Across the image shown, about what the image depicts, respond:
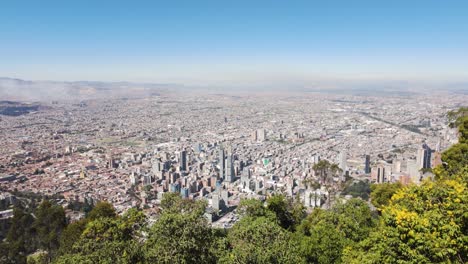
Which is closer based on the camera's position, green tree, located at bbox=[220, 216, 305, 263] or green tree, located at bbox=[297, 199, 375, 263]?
green tree, located at bbox=[220, 216, 305, 263]

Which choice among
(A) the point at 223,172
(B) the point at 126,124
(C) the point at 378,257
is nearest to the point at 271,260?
(C) the point at 378,257

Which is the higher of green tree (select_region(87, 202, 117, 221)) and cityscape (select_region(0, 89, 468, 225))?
green tree (select_region(87, 202, 117, 221))

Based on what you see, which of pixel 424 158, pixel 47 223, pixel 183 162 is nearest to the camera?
pixel 47 223

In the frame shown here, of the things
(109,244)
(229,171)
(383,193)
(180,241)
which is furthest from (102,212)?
(229,171)

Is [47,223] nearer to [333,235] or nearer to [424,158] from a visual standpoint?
[333,235]

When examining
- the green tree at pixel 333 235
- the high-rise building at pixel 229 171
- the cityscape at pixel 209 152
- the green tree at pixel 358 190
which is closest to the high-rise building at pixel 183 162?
the cityscape at pixel 209 152

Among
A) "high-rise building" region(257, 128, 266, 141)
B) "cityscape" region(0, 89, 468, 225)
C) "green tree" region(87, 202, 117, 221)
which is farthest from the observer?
"high-rise building" region(257, 128, 266, 141)

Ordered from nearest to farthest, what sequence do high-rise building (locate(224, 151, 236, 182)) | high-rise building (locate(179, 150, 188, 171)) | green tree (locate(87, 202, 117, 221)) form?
green tree (locate(87, 202, 117, 221)) → high-rise building (locate(224, 151, 236, 182)) → high-rise building (locate(179, 150, 188, 171))

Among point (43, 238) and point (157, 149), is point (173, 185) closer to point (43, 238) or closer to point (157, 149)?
point (43, 238)

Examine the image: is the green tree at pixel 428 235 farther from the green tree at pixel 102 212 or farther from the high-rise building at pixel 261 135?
the high-rise building at pixel 261 135

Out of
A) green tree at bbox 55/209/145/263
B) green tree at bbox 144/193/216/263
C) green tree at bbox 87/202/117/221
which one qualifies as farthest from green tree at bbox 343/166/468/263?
green tree at bbox 87/202/117/221

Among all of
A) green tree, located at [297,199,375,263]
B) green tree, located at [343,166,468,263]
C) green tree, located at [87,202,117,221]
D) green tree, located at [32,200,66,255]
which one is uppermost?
green tree, located at [343,166,468,263]

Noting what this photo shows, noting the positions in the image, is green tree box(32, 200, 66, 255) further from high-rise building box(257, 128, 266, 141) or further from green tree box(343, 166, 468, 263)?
high-rise building box(257, 128, 266, 141)
